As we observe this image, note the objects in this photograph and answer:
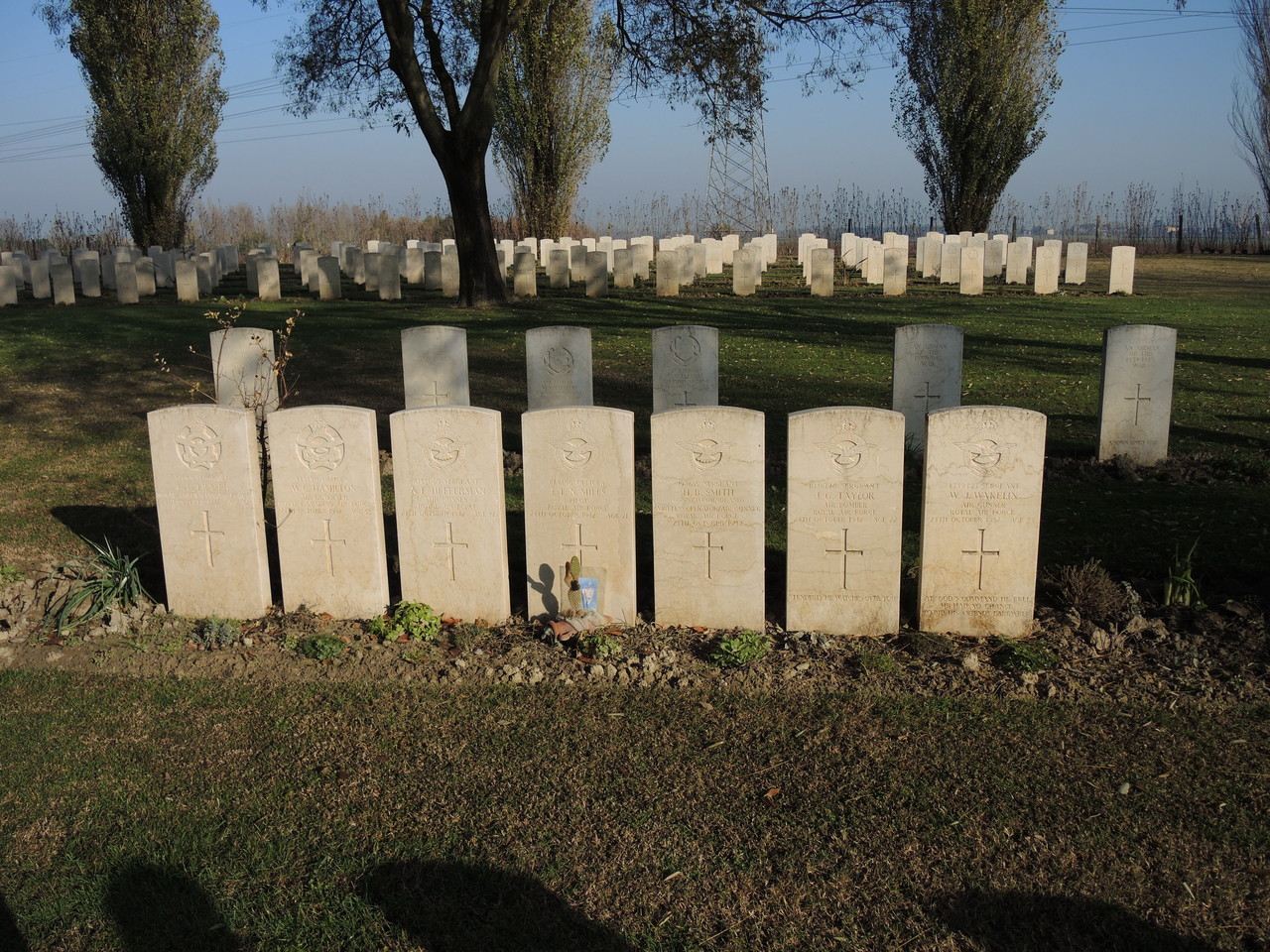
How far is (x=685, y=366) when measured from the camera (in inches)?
360

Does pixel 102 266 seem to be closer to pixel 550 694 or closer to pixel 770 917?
pixel 550 694

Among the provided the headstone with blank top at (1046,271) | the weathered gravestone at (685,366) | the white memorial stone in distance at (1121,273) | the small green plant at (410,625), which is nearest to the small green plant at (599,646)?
the small green plant at (410,625)

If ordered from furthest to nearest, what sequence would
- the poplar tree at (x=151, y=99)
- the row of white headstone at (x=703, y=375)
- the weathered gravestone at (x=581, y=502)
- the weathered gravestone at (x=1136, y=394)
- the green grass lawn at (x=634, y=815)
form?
the poplar tree at (x=151, y=99) → the row of white headstone at (x=703, y=375) → the weathered gravestone at (x=1136, y=394) → the weathered gravestone at (x=581, y=502) → the green grass lawn at (x=634, y=815)

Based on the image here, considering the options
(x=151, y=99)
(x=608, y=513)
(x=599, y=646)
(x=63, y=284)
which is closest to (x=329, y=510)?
(x=608, y=513)

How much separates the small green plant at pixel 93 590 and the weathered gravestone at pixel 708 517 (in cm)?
304

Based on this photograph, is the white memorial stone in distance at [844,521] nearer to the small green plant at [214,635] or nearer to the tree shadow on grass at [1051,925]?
the tree shadow on grass at [1051,925]

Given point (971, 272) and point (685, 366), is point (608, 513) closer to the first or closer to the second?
point (685, 366)

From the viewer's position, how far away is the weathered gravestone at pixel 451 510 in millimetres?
5613

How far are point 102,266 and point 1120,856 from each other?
87.2ft

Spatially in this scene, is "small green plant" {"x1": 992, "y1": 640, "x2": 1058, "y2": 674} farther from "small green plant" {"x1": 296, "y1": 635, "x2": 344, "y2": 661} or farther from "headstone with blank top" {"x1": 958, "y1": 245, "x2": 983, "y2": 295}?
"headstone with blank top" {"x1": 958, "y1": 245, "x2": 983, "y2": 295}

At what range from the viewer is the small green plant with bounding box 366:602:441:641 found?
5.60 m

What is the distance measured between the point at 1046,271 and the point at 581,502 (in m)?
19.7

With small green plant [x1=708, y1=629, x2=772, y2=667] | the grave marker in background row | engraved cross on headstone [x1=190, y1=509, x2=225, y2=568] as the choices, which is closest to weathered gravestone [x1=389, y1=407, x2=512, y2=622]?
engraved cross on headstone [x1=190, y1=509, x2=225, y2=568]

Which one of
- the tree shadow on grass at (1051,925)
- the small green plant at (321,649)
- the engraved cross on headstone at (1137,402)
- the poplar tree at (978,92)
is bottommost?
the tree shadow on grass at (1051,925)
